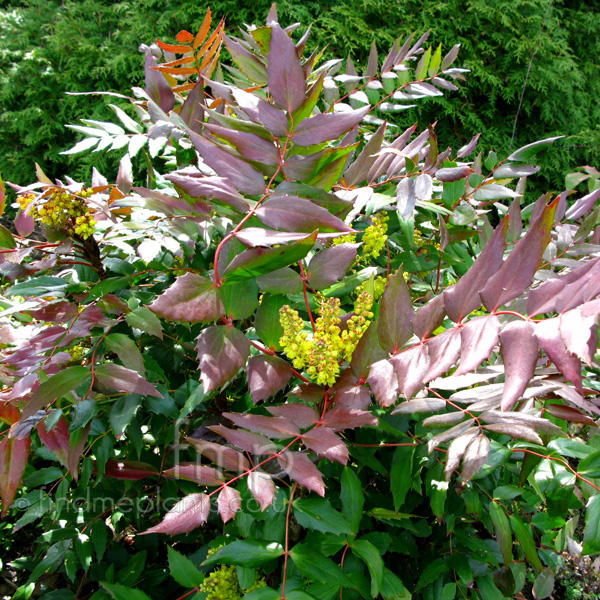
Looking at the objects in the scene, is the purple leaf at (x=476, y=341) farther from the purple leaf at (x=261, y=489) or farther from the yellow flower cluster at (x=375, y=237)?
the yellow flower cluster at (x=375, y=237)

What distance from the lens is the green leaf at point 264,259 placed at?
2.49 feet

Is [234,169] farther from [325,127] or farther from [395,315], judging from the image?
Result: [395,315]

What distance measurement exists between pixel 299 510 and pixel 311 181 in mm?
655

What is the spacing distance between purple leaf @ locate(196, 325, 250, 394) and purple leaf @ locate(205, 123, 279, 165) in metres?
0.32

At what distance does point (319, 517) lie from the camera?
0.94m

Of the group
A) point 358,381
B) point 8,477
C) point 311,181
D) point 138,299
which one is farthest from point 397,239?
point 8,477

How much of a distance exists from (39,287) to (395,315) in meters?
0.80

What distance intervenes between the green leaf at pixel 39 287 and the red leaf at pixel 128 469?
0.44 m

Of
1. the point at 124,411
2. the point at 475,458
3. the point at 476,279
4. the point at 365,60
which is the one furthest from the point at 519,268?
the point at 365,60

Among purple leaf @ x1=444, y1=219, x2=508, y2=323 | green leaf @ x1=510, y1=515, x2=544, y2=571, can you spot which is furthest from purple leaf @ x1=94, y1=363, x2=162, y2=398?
green leaf @ x1=510, y1=515, x2=544, y2=571

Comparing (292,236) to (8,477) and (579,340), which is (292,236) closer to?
(579,340)

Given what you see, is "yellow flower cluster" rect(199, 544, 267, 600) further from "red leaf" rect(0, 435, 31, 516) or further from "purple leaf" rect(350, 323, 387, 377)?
"purple leaf" rect(350, 323, 387, 377)

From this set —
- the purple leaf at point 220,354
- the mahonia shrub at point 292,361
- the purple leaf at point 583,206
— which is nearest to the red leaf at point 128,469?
the mahonia shrub at point 292,361

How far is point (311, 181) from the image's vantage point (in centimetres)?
95
